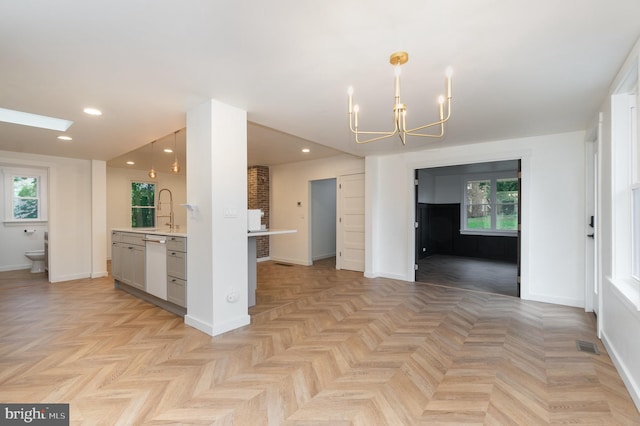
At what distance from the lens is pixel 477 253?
25.7 ft

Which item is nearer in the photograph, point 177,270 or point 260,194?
point 177,270

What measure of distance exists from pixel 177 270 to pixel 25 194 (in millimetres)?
5826

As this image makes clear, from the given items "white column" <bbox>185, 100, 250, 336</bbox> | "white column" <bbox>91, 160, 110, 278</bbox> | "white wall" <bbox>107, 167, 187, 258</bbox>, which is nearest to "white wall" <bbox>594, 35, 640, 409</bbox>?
"white column" <bbox>185, 100, 250, 336</bbox>

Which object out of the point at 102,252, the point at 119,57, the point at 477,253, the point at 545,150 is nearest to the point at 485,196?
the point at 477,253

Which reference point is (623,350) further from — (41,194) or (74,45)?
(41,194)

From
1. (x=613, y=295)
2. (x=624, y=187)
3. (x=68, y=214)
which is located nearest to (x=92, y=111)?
(x=68, y=214)

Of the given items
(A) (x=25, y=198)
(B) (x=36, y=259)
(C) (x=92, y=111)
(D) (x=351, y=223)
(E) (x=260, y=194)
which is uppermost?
(C) (x=92, y=111)

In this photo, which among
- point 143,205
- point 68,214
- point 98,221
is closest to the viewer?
point 68,214

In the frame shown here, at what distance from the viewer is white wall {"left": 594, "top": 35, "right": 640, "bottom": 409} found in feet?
6.43

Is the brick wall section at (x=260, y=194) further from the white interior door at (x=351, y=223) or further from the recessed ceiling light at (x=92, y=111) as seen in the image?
the recessed ceiling light at (x=92, y=111)

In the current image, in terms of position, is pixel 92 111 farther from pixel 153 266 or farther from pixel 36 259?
pixel 36 259

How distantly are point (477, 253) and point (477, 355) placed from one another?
6.00 metres

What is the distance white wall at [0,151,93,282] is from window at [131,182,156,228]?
2295 mm

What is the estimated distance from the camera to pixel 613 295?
2.43 m
